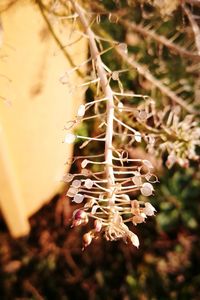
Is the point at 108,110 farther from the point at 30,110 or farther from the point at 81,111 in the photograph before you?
the point at 30,110

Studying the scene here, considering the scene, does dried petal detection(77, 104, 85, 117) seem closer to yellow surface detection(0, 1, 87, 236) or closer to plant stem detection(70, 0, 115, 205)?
plant stem detection(70, 0, 115, 205)

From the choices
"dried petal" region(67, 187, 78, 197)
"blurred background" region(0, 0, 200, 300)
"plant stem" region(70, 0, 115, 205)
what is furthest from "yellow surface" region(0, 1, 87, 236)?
"dried petal" region(67, 187, 78, 197)

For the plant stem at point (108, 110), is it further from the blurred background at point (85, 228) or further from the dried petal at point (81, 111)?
the blurred background at point (85, 228)

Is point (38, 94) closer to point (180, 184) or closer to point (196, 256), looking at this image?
point (180, 184)

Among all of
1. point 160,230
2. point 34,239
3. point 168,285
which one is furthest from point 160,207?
point 34,239

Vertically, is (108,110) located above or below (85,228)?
above

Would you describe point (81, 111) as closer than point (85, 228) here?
Yes

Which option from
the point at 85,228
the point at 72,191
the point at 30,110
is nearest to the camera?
the point at 72,191

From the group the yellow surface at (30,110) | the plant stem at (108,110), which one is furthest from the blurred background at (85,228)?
the plant stem at (108,110)

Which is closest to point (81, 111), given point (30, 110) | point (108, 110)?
point (108, 110)
